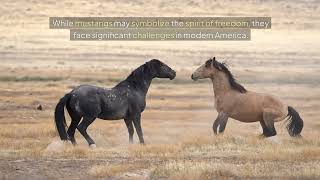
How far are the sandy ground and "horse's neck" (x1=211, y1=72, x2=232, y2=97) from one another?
842 mm

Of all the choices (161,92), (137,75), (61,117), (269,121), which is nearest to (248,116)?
(269,121)

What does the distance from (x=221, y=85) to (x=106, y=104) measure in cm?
240

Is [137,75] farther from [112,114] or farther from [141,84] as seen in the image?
[112,114]

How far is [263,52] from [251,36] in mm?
9497

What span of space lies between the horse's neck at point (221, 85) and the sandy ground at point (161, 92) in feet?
2.76

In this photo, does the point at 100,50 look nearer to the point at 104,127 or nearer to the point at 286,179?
the point at 104,127

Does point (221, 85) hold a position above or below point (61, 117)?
above

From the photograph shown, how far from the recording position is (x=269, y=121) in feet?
60.7

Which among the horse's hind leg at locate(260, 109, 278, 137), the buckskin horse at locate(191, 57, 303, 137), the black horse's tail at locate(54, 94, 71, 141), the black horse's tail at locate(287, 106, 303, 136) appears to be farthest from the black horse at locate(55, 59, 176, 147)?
the black horse's tail at locate(287, 106, 303, 136)

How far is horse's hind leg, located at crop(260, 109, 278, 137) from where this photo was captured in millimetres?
18453

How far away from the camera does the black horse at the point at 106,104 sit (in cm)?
1738

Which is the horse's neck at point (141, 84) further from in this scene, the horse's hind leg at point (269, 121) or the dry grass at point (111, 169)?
the dry grass at point (111, 169)

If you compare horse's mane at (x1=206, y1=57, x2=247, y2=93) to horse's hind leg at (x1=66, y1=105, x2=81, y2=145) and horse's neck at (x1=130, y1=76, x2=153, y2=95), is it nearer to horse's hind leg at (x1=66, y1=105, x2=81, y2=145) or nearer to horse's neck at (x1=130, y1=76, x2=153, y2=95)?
horse's neck at (x1=130, y1=76, x2=153, y2=95)

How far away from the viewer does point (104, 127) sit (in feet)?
78.5
